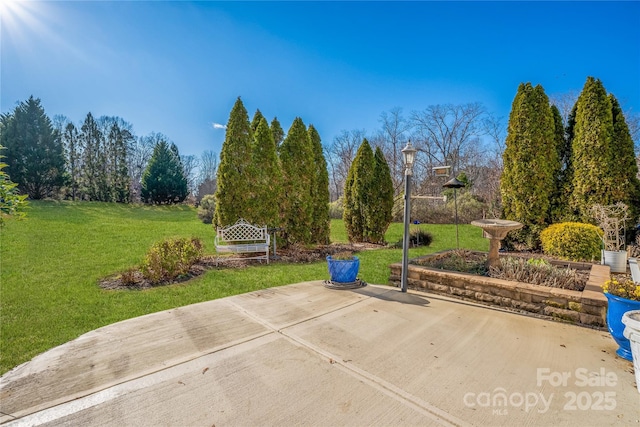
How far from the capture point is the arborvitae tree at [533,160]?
8047 millimetres

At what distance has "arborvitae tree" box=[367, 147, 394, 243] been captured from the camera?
9.79 m

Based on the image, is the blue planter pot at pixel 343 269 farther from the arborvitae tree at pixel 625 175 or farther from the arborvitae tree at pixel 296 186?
the arborvitae tree at pixel 625 175

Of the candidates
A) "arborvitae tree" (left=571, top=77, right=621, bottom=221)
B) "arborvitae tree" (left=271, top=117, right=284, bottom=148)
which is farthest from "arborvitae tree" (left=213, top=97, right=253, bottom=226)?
"arborvitae tree" (left=571, top=77, right=621, bottom=221)

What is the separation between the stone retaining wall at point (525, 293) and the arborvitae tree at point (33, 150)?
2233 centimetres

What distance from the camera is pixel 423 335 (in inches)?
114

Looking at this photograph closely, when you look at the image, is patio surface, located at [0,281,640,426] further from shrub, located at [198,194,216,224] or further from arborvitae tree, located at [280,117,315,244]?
shrub, located at [198,194,216,224]

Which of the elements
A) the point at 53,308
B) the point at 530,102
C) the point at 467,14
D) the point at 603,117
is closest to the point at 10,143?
the point at 53,308

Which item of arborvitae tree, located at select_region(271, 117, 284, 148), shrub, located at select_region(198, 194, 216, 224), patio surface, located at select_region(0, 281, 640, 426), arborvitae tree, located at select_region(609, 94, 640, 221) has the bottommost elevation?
patio surface, located at select_region(0, 281, 640, 426)

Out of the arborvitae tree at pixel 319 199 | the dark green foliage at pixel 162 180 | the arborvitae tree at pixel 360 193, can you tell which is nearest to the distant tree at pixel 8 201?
the arborvitae tree at pixel 319 199

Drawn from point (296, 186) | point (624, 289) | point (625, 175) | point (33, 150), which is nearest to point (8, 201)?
point (624, 289)

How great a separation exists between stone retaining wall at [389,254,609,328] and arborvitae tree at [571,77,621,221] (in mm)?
4113

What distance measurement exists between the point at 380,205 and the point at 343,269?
554cm

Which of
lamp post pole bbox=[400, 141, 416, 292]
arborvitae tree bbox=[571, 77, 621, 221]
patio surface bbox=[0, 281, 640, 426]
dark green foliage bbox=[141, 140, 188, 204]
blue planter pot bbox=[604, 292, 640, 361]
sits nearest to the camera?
patio surface bbox=[0, 281, 640, 426]

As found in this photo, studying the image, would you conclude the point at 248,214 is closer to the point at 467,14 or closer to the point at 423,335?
the point at 423,335
